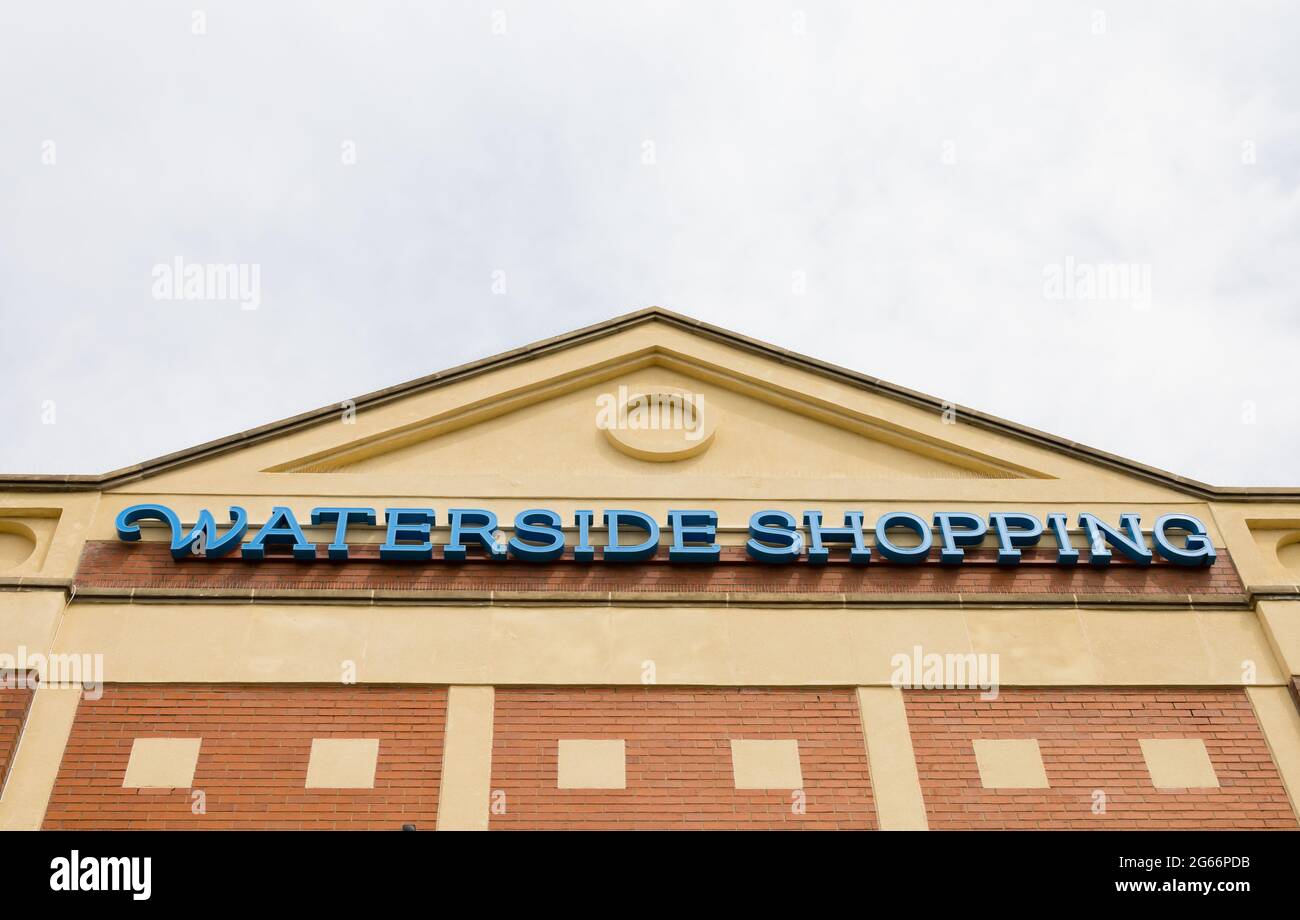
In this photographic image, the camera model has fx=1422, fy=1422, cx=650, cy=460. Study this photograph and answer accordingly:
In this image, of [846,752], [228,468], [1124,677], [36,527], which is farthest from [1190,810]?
[36,527]

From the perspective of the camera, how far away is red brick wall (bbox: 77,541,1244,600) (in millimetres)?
15906

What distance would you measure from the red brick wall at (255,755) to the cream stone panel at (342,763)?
64 millimetres

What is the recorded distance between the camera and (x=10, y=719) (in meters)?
14.3

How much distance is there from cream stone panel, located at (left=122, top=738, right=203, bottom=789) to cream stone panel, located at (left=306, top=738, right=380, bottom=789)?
3.84 ft

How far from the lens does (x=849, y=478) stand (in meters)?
17.5

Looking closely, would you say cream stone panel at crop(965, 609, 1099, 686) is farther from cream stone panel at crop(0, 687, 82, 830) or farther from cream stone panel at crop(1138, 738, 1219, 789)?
cream stone panel at crop(0, 687, 82, 830)

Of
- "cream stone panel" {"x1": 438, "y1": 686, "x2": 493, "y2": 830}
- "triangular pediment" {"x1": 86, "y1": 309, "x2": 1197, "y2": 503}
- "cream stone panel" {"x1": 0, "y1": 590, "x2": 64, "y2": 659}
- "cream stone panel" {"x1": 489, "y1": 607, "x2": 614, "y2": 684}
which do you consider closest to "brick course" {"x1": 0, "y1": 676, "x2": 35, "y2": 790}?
"cream stone panel" {"x1": 0, "y1": 590, "x2": 64, "y2": 659}

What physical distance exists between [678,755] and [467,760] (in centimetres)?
213

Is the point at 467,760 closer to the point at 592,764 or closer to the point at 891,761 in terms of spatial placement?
the point at 592,764

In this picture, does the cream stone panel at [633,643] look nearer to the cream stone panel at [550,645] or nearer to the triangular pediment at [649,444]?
the cream stone panel at [550,645]

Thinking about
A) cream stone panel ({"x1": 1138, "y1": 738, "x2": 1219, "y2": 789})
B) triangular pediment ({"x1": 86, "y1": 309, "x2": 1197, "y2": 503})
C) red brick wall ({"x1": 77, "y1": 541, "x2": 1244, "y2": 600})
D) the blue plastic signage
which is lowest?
cream stone panel ({"x1": 1138, "y1": 738, "x2": 1219, "y2": 789})
